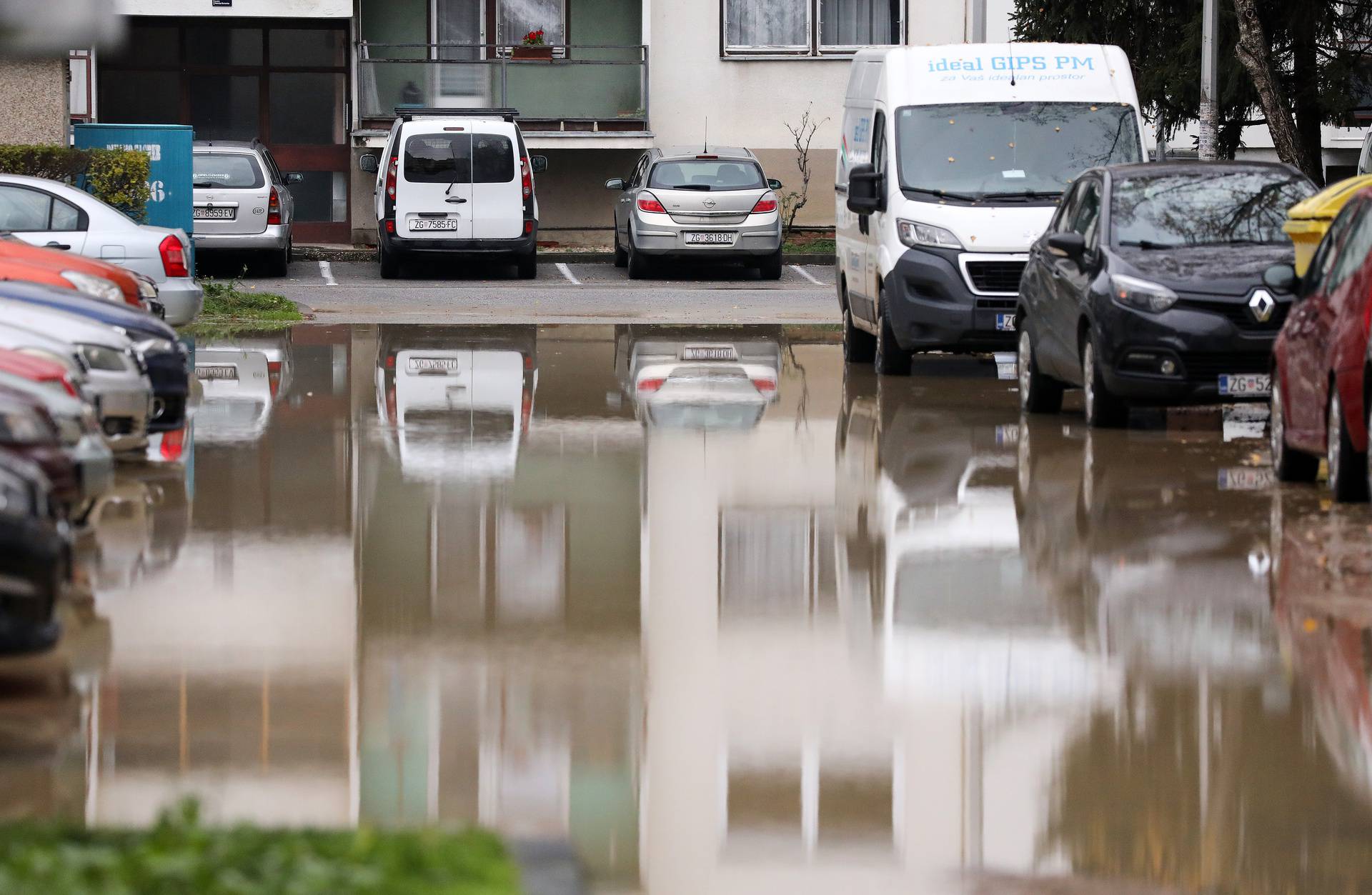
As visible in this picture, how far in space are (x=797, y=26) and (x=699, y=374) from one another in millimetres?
19709

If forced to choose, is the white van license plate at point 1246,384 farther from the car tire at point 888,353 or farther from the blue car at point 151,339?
the blue car at point 151,339

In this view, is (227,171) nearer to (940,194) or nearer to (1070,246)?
(940,194)

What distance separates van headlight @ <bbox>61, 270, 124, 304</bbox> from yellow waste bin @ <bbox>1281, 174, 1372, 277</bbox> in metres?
7.15

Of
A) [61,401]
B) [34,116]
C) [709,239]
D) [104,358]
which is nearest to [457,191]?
[709,239]

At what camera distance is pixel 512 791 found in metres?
6.30

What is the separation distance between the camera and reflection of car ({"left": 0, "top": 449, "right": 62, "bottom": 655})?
23.1ft

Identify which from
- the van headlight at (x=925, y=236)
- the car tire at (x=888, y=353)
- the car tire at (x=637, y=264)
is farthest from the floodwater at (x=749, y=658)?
the car tire at (x=637, y=264)

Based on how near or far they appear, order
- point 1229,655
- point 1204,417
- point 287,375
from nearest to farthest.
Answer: point 1229,655, point 1204,417, point 287,375

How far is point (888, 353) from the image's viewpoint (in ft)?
61.7

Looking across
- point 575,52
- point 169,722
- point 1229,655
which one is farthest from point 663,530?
point 575,52

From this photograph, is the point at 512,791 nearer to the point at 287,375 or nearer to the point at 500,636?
the point at 500,636

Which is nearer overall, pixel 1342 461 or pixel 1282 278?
pixel 1342 461

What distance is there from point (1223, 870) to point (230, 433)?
10.1m

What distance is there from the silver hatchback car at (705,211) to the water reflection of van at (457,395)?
633cm
